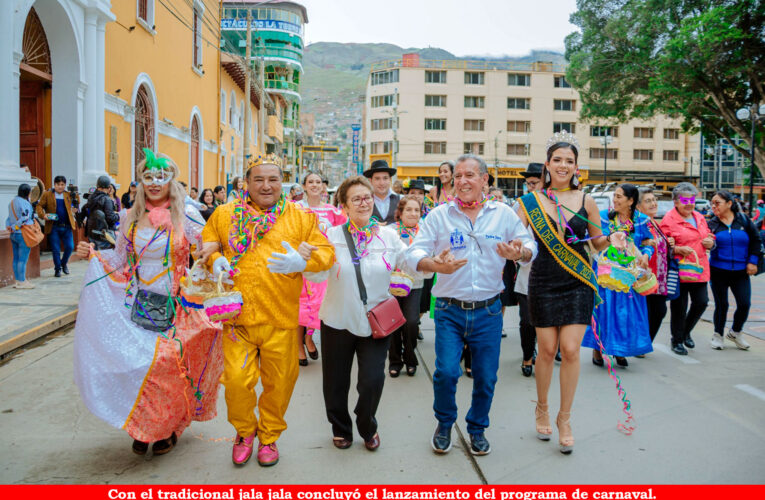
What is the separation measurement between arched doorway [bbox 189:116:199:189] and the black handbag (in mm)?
19299

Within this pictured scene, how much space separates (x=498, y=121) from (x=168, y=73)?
42671mm

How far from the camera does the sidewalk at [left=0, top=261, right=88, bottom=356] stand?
21.5ft

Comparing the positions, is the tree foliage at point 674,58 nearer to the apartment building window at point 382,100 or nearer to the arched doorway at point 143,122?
the arched doorway at point 143,122

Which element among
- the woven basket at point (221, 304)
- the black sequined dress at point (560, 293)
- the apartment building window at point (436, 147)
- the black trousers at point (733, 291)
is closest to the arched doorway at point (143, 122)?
the woven basket at point (221, 304)

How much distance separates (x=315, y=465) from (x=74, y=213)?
31.5ft

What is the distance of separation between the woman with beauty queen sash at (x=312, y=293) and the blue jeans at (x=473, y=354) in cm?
172

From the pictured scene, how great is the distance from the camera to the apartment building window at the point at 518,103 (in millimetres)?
56344

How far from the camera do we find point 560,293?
3.95 meters

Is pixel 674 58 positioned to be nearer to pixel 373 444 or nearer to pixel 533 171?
pixel 533 171

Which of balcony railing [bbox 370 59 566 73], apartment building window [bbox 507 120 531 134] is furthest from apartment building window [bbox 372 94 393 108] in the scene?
apartment building window [bbox 507 120 531 134]

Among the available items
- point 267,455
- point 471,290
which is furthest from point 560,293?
point 267,455

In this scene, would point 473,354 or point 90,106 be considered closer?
point 473,354

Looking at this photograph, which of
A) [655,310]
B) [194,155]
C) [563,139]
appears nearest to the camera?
[563,139]

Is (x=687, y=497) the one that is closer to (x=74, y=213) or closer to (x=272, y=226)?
(x=272, y=226)
